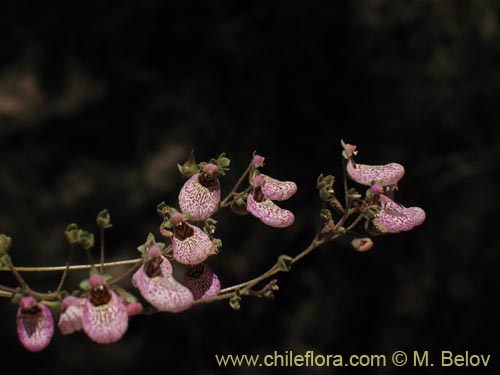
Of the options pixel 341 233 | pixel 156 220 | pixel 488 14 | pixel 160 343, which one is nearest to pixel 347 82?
pixel 488 14

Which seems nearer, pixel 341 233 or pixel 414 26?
pixel 341 233

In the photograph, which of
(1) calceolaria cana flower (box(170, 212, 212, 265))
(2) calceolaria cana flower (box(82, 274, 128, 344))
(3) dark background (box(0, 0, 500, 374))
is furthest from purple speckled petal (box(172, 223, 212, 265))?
(3) dark background (box(0, 0, 500, 374))

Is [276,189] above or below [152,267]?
above

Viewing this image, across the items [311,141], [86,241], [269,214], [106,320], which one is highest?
[311,141]

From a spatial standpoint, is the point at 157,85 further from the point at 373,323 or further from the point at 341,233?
the point at 341,233

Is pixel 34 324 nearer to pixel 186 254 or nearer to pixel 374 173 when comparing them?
pixel 186 254

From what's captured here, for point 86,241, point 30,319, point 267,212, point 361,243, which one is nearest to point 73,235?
point 86,241
